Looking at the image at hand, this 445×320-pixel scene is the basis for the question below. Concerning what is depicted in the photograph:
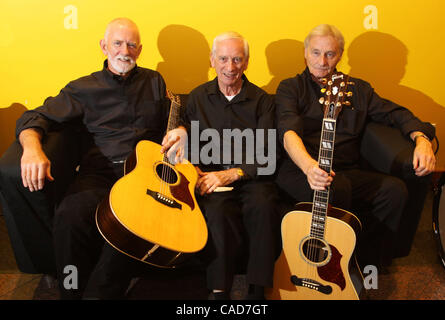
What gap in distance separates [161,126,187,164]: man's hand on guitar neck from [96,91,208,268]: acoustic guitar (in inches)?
4.2

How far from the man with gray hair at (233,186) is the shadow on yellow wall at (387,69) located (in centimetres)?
92

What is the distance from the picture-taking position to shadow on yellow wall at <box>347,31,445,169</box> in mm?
2459

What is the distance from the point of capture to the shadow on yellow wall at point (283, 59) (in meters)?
2.42

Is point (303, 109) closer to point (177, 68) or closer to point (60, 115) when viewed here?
point (177, 68)

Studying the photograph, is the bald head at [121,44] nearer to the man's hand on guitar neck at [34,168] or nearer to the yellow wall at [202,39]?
the yellow wall at [202,39]

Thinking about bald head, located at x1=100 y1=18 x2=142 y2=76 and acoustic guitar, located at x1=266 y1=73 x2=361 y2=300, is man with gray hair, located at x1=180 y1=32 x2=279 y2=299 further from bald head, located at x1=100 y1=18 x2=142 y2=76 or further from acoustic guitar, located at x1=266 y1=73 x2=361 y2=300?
bald head, located at x1=100 y1=18 x2=142 y2=76

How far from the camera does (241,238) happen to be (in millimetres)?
1630

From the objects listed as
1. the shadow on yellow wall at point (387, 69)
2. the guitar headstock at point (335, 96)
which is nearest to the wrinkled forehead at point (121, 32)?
the guitar headstock at point (335, 96)

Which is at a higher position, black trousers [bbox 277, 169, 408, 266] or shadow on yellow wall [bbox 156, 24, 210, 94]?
shadow on yellow wall [bbox 156, 24, 210, 94]

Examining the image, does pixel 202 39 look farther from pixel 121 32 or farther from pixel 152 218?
pixel 152 218

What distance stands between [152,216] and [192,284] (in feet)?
2.04

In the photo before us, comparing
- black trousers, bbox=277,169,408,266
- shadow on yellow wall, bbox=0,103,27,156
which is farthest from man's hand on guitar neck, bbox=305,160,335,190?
shadow on yellow wall, bbox=0,103,27,156

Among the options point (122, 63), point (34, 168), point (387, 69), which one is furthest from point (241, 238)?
point (387, 69)

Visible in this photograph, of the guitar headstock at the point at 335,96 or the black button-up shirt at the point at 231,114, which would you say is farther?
the black button-up shirt at the point at 231,114
